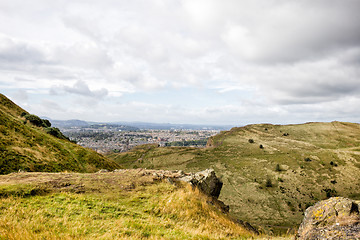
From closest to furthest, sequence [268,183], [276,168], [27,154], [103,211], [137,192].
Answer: [103,211] < [137,192] < [27,154] < [268,183] < [276,168]

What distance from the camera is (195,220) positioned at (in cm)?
1048

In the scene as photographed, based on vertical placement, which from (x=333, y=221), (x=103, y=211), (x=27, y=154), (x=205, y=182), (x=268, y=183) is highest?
(x=333, y=221)

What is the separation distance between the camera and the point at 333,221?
829cm

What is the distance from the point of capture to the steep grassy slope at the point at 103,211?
276 inches

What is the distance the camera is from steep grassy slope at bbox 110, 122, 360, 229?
55228 millimetres

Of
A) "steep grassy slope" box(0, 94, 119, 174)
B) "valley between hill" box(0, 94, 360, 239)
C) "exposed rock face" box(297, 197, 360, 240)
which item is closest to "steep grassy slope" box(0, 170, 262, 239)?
"valley between hill" box(0, 94, 360, 239)

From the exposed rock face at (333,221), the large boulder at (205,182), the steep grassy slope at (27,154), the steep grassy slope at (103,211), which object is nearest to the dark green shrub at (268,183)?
the large boulder at (205,182)

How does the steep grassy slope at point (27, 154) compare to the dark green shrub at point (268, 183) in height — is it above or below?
above

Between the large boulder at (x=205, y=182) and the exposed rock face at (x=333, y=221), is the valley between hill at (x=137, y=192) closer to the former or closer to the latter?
the large boulder at (x=205, y=182)

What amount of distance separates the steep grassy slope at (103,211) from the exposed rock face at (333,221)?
11.9ft

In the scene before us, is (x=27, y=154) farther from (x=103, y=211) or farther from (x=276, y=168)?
(x=276, y=168)

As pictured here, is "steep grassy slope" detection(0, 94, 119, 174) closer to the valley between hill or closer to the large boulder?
the valley between hill

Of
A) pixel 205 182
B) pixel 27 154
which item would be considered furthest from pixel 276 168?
pixel 27 154

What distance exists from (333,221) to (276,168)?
79343 millimetres
